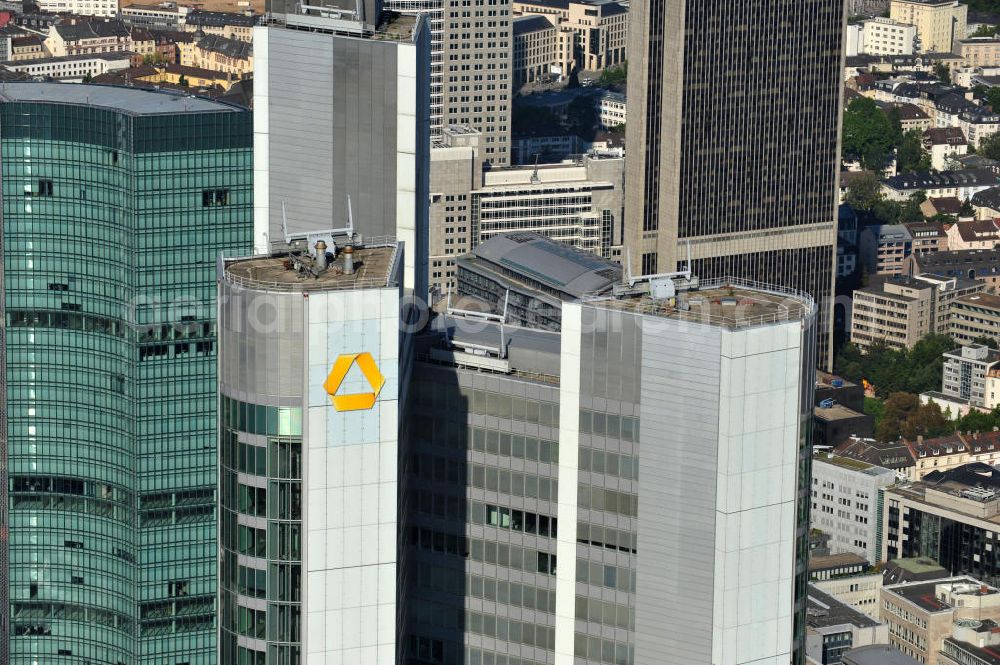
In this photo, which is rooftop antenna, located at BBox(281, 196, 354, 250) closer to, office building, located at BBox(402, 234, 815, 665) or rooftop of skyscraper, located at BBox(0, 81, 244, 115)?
office building, located at BBox(402, 234, 815, 665)

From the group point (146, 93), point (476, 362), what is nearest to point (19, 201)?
point (146, 93)

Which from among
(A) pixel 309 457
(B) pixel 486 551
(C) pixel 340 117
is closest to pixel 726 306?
(B) pixel 486 551

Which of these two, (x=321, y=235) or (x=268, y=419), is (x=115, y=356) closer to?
(x=321, y=235)

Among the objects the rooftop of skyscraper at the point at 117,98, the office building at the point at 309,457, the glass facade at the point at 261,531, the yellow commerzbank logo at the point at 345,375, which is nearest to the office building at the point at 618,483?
the office building at the point at 309,457

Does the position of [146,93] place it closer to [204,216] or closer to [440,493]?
[204,216]

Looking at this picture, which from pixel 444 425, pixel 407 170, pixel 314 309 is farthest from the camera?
pixel 407 170

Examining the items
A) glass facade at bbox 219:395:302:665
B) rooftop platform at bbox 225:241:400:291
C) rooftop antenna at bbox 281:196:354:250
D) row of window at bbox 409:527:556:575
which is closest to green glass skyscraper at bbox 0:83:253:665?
rooftop antenna at bbox 281:196:354:250
